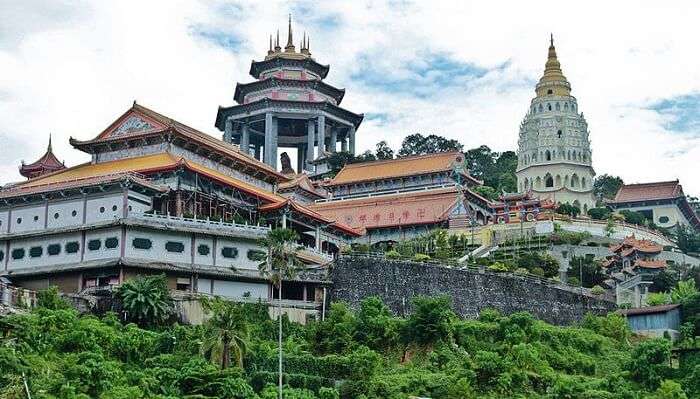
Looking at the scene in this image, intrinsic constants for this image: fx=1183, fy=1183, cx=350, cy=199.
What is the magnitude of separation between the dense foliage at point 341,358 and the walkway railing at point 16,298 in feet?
3.32

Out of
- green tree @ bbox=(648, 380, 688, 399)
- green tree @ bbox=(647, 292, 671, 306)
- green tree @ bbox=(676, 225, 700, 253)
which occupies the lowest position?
green tree @ bbox=(648, 380, 688, 399)

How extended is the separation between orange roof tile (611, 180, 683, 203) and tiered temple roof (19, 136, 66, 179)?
52.4 meters

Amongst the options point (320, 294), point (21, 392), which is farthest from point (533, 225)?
point (21, 392)

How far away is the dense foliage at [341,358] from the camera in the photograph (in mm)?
43531

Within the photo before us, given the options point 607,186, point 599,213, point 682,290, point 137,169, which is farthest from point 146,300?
point 607,186

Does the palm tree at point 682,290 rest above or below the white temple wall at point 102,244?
below

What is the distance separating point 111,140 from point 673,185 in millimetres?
59335

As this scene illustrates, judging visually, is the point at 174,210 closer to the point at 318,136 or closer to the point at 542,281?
the point at 542,281

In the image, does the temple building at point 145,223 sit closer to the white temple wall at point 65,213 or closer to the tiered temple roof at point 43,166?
the white temple wall at point 65,213

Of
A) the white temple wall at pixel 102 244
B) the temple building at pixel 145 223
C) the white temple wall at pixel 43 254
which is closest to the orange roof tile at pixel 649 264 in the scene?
the temple building at pixel 145 223

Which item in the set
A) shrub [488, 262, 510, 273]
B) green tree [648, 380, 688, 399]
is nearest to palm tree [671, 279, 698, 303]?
shrub [488, 262, 510, 273]

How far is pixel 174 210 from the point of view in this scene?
196ft

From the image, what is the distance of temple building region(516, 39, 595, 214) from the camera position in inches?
4065

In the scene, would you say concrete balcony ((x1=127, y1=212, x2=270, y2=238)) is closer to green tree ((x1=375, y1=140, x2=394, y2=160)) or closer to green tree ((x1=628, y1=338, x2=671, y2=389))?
green tree ((x1=628, y1=338, x2=671, y2=389))
